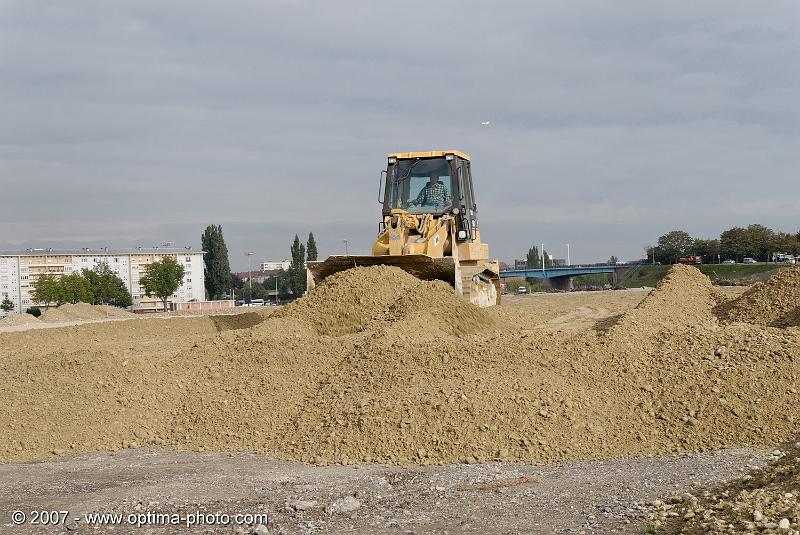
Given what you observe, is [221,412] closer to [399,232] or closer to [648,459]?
[648,459]

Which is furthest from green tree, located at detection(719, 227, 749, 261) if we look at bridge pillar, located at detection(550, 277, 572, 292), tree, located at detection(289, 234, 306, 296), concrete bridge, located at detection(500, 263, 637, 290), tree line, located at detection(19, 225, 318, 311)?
tree, located at detection(289, 234, 306, 296)

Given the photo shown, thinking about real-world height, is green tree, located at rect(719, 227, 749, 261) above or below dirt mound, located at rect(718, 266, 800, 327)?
above

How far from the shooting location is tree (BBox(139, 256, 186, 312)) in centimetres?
6234

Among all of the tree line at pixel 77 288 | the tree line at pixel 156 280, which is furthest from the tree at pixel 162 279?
the tree line at pixel 77 288

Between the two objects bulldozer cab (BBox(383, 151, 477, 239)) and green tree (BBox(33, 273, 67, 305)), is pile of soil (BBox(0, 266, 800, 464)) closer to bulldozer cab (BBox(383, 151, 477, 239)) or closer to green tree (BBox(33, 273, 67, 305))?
bulldozer cab (BBox(383, 151, 477, 239))

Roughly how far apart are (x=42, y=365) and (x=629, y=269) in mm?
58486

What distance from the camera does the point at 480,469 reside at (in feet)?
22.9

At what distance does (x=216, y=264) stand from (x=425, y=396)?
66643 mm

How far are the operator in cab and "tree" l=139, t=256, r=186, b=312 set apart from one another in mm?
49465

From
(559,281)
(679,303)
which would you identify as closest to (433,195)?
(679,303)

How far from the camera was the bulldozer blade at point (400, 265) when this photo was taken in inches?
572

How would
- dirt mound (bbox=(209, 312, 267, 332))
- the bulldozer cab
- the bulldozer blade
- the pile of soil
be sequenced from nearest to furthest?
the pile of soil < the bulldozer blade < the bulldozer cab < dirt mound (bbox=(209, 312, 267, 332))

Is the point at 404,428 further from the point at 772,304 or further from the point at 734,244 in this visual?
the point at 734,244

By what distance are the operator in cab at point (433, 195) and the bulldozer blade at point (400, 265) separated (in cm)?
218
